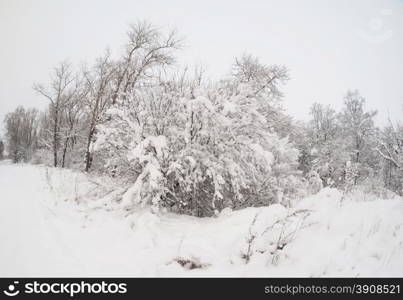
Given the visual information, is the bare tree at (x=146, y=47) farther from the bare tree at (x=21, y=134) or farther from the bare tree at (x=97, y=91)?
the bare tree at (x=21, y=134)

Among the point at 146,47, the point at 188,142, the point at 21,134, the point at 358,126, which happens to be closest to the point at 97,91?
the point at 146,47

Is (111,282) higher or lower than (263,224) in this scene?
lower

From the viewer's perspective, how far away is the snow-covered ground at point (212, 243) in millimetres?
3488

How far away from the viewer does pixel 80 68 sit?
66.0 feet

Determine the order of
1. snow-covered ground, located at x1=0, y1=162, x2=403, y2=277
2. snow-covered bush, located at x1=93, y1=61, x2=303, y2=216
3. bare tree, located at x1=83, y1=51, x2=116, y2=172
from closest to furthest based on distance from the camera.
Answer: snow-covered ground, located at x1=0, y1=162, x2=403, y2=277 → snow-covered bush, located at x1=93, y1=61, x2=303, y2=216 → bare tree, located at x1=83, y1=51, x2=116, y2=172

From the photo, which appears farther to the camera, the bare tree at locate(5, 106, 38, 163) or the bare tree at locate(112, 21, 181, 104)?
the bare tree at locate(5, 106, 38, 163)

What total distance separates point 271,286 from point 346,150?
25047 millimetres

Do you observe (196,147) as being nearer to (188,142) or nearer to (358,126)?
(188,142)

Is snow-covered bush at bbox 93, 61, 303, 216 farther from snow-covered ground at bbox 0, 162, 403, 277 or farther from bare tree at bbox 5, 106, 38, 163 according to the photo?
bare tree at bbox 5, 106, 38, 163

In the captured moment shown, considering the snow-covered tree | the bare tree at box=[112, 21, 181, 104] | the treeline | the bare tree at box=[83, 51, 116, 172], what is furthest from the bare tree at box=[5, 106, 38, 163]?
the snow-covered tree

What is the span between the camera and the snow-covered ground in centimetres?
349

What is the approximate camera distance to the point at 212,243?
14.6ft

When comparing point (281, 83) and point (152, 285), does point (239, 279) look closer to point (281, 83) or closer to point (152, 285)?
point (152, 285)

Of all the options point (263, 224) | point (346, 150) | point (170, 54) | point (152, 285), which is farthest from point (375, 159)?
point (152, 285)
